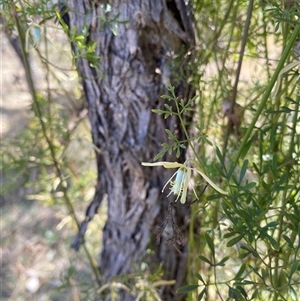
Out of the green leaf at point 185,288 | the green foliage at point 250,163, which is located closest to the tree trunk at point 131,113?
the green foliage at point 250,163

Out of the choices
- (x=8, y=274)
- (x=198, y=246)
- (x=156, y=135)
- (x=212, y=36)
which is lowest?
(x=8, y=274)

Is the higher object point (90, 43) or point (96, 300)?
point (90, 43)

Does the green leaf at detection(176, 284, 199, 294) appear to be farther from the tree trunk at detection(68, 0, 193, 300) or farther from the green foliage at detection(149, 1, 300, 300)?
the tree trunk at detection(68, 0, 193, 300)

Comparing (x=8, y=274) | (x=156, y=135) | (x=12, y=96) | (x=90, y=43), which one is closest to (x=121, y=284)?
(x=156, y=135)

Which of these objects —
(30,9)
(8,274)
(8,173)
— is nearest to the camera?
(30,9)

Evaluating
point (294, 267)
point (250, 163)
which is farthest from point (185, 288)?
point (250, 163)

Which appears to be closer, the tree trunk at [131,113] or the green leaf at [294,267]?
the green leaf at [294,267]

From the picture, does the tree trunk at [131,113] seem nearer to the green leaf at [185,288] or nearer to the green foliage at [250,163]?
the green foliage at [250,163]

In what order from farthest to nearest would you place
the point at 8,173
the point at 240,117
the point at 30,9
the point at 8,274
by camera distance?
the point at 8,274 < the point at 8,173 < the point at 240,117 < the point at 30,9

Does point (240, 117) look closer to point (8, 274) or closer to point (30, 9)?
point (30, 9)
